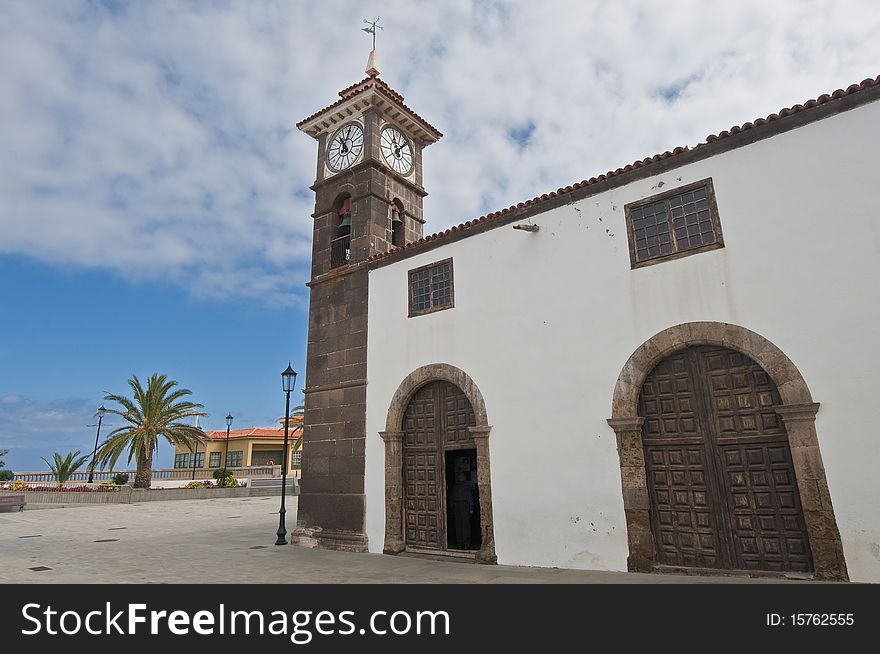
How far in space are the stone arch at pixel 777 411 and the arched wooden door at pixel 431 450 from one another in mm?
2871

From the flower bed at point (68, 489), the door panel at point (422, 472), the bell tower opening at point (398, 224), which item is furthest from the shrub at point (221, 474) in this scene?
the door panel at point (422, 472)

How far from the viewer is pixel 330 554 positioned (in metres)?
10.3

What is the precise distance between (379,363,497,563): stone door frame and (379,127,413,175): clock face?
5815 millimetres

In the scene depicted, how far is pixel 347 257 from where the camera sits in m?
13.2

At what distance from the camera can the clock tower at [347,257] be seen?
36.6 ft

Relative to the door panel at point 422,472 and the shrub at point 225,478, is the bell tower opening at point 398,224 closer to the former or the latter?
the door panel at point 422,472

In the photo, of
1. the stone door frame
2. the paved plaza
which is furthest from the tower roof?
the paved plaza

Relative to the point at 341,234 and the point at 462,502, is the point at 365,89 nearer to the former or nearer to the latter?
the point at 341,234

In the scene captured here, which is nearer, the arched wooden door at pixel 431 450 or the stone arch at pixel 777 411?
the stone arch at pixel 777 411

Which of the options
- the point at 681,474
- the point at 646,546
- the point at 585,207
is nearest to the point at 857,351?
the point at 681,474

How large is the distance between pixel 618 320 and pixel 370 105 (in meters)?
8.42

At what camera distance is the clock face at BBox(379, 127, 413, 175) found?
521 inches

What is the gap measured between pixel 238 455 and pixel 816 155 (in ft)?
142

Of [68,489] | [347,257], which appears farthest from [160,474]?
[347,257]
